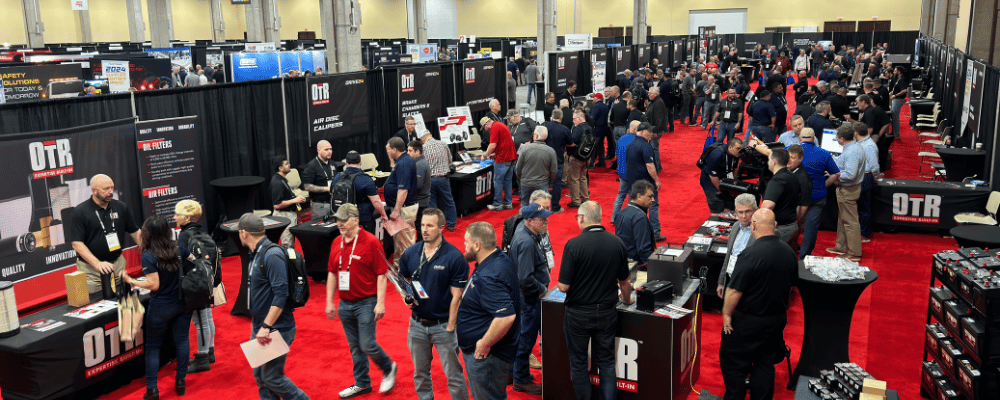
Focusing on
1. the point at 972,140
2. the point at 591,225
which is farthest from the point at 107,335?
the point at 972,140

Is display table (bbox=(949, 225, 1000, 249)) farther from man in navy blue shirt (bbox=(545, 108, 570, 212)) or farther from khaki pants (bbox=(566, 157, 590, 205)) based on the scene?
khaki pants (bbox=(566, 157, 590, 205))

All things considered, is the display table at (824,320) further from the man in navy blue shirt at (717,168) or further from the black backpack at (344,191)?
the black backpack at (344,191)

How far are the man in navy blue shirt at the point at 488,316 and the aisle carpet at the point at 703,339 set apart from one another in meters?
1.14

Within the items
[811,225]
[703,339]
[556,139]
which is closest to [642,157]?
[811,225]

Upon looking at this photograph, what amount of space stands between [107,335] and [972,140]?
11634mm

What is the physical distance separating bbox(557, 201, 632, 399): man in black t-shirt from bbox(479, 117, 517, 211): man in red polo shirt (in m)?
5.44

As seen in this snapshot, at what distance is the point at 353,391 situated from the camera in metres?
5.29

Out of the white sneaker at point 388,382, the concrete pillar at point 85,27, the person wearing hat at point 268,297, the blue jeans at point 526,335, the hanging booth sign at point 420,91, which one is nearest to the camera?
the person wearing hat at point 268,297

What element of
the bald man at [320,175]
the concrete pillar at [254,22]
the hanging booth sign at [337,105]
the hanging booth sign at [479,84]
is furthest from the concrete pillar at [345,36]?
the concrete pillar at [254,22]

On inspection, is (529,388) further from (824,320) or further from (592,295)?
(824,320)

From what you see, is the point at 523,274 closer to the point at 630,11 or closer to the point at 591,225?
the point at 591,225

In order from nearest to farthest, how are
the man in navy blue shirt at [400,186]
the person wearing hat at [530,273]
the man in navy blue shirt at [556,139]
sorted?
the person wearing hat at [530,273] → the man in navy blue shirt at [400,186] → the man in navy blue shirt at [556,139]

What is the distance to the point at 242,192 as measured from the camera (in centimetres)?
896

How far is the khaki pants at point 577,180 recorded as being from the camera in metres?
10.8
